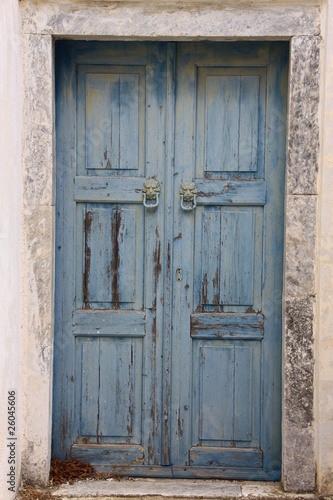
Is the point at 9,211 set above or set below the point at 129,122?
below

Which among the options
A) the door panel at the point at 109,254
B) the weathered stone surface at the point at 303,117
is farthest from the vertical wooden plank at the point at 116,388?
the weathered stone surface at the point at 303,117

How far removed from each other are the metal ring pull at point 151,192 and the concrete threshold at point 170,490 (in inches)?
61.0

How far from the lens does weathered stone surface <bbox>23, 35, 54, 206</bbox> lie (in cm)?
344

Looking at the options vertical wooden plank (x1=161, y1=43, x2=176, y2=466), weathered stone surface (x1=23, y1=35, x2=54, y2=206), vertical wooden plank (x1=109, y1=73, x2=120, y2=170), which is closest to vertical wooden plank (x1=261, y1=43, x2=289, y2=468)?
vertical wooden plank (x1=161, y1=43, x2=176, y2=466)

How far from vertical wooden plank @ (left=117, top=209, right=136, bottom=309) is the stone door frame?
0.39 m

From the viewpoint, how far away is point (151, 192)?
3.61 m

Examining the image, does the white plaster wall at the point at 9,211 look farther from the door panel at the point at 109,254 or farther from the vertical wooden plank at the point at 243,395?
the vertical wooden plank at the point at 243,395

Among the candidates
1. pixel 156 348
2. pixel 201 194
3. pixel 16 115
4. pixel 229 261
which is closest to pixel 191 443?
pixel 156 348

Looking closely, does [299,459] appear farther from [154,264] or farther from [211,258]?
[154,264]

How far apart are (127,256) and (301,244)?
3.19 feet

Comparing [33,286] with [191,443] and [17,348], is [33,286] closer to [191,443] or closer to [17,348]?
[17,348]

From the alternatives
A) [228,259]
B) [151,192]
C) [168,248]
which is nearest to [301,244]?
[228,259]

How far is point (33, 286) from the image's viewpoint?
11.5 feet

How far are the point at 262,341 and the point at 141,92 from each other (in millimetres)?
1567
